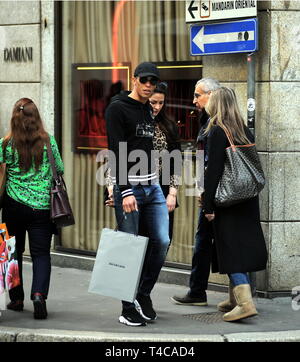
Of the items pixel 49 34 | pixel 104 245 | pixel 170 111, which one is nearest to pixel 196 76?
pixel 170 111

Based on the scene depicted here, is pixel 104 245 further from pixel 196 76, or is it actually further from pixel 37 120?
pixel 196 76

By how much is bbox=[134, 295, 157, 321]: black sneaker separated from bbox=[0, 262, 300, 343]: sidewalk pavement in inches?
3.0

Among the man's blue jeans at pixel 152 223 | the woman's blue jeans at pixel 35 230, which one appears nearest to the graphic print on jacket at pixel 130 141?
the man's blue jeans at pixel 152 223

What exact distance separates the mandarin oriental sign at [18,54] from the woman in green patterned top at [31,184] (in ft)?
9.45

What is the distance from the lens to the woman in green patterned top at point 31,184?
23.8 feet

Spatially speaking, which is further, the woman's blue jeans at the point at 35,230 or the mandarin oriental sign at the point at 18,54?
the mandarin oriental sign at the point at 18,54

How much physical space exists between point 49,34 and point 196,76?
1941 millimetres

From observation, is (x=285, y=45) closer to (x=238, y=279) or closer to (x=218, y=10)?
(x=218, y=10)

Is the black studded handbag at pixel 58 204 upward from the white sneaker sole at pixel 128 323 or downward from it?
upward

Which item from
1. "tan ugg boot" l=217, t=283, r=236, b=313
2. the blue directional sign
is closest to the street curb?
"tan ugg boot" l=217, t=283, r=236, b=313

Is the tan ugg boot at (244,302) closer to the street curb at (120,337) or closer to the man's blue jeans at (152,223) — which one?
the street curb at (120,337)

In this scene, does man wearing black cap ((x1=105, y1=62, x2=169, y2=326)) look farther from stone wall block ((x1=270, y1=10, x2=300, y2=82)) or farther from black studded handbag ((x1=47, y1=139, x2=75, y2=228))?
stone wall block ((x1=270, y1=10, x2=300, y2=82))

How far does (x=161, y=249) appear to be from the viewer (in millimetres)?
7078
